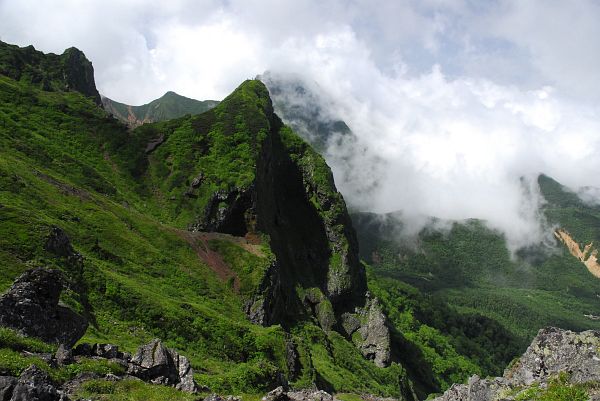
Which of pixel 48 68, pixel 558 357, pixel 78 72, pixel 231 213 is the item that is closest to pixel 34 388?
pixel 558 357

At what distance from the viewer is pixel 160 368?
77.2ft

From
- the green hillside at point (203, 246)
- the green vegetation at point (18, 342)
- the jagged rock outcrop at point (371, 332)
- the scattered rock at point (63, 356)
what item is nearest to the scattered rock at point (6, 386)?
the green hillside at point (203, 246)

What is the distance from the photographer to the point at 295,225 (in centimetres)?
11369

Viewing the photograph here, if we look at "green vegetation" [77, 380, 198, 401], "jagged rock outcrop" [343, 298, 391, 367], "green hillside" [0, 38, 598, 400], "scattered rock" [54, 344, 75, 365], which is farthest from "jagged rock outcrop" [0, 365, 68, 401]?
"jagged rock outcrop" [343, 298, 391, 367]

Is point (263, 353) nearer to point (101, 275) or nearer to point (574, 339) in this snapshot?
point (101, 275)

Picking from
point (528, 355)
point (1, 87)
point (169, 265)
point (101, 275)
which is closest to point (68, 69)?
point (1, 87)

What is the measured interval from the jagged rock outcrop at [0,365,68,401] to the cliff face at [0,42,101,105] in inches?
4969

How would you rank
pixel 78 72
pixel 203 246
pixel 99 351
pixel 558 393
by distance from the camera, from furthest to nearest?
pixel 78 72 < pixel 203 246 < pixel 99 351 < pixel 558 393

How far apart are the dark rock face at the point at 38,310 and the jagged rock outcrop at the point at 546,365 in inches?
840

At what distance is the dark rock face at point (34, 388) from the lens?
13609 mm

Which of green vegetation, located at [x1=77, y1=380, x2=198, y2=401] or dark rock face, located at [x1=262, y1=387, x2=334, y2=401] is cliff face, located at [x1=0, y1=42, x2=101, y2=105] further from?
green vegetation, located at [x1=77, y1=380, x2=198, y2=401]

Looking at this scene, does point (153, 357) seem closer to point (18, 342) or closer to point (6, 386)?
point (18, 342)

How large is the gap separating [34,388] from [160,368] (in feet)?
32.8

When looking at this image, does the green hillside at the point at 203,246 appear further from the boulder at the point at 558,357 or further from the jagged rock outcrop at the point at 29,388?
the boulder at the point at 558,357
